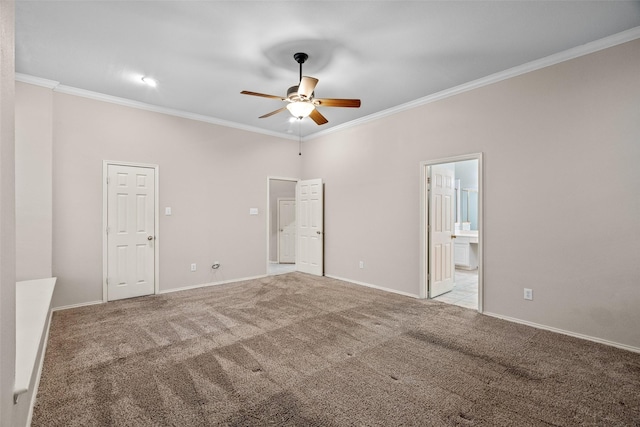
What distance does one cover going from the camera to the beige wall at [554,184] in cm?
295

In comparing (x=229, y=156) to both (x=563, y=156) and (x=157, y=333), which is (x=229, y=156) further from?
(x=563, y=156)

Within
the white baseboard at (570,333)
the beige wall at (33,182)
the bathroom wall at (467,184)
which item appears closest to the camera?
the white baseboard at (570,333)

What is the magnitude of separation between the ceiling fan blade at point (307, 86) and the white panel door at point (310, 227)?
3124mm

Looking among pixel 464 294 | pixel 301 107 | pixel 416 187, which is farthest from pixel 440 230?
pixel 301 107

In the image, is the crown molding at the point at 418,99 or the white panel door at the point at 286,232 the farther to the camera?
the white panel door at the point at 286,232

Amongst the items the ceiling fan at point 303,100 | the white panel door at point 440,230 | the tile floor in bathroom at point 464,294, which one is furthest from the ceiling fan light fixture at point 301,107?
the tile floor in bathroom at point 464,294

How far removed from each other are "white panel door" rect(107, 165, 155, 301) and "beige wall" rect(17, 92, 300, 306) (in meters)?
0.14

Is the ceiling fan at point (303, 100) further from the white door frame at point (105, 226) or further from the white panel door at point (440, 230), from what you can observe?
the white door frame at point (105, 226)

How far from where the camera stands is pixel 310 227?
6.47 metres

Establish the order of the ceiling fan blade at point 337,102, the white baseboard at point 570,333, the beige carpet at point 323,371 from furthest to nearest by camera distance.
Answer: the ceiling fan blade at point 337,102, the white baseboard at point 570,333, the beige carpet at point 323,371

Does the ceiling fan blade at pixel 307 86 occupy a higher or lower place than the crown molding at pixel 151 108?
lower

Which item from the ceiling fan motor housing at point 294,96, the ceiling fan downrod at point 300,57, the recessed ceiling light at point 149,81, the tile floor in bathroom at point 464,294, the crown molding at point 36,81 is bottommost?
the tile floor in bathroom at point 464,294

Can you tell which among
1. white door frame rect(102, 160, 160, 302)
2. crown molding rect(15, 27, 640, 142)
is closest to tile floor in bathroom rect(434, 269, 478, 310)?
crown molding rect(15, 27, 640, 142)

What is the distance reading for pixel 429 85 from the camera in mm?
4105
